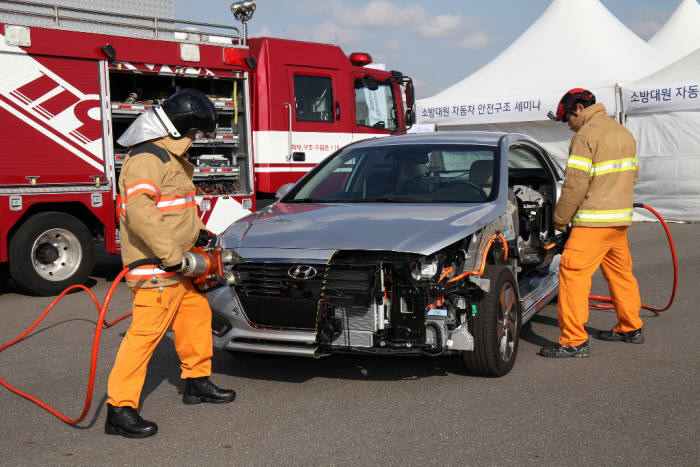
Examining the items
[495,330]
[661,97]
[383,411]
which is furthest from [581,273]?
[661,97]

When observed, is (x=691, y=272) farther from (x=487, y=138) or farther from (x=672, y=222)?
(x=672, y=222)

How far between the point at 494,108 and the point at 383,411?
14.9 metres

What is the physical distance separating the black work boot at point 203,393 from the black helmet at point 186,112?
143cm

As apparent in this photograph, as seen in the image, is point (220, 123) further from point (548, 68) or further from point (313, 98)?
point (548, 68)

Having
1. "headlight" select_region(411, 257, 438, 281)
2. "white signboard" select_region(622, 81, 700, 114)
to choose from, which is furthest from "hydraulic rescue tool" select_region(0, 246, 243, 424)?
"white signboard" select_region(622, 81, 700, 114)

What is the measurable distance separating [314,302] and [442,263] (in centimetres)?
78

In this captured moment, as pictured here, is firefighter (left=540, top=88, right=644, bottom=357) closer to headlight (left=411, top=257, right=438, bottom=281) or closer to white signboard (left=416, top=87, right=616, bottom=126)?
headlight (left=411, top=257, right=438, bottom=281)

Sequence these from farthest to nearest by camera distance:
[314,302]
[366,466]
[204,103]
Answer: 1. [314,302]
2. [204,103]
3. [366,466]

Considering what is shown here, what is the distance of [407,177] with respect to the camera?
6.03m

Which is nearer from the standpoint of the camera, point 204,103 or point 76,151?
point 204,103

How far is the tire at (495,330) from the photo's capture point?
4691 mm

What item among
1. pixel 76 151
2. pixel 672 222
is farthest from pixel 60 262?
pixel 672 222

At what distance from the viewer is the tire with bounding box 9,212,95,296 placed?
323 inches

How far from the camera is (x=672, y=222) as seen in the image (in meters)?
16.4
